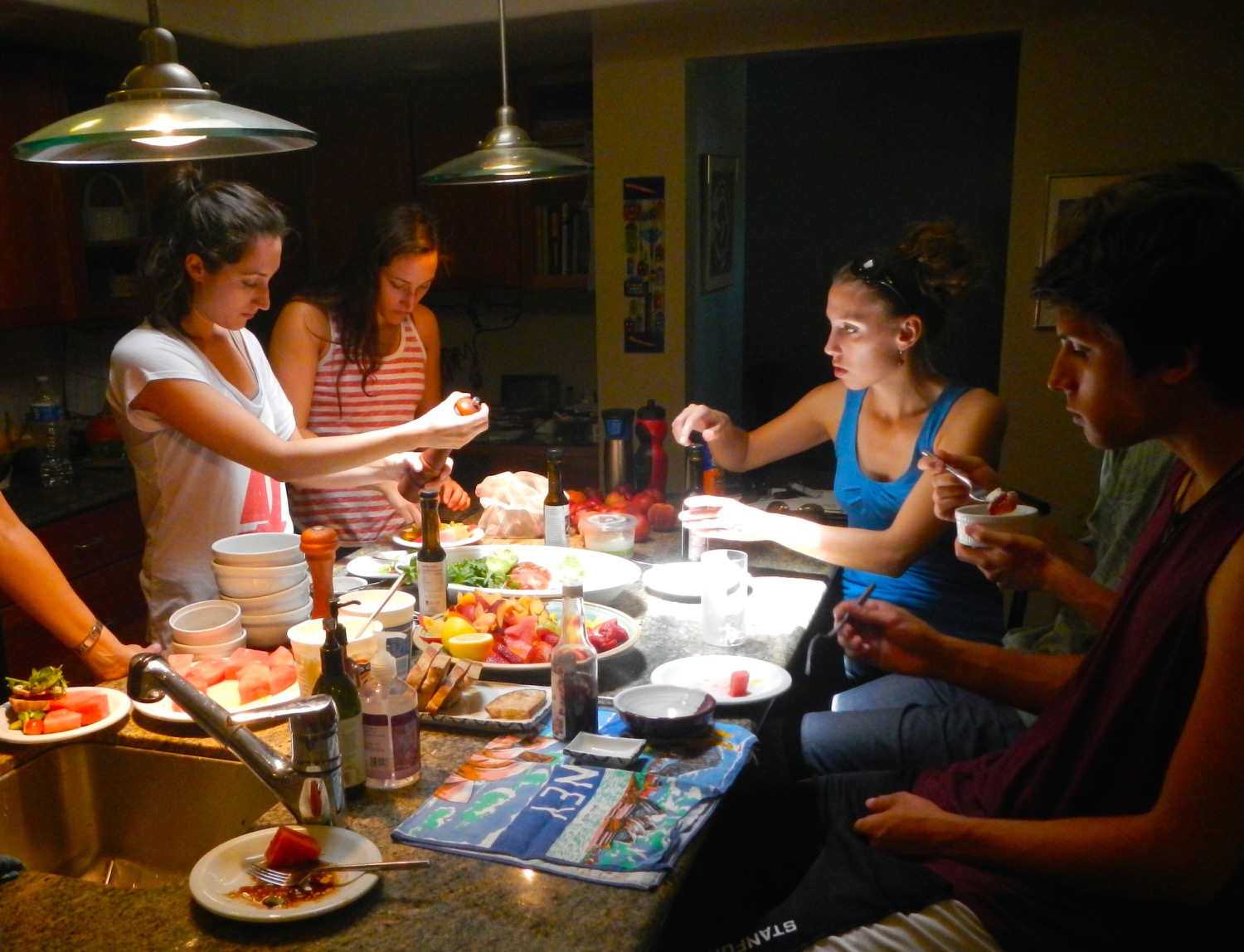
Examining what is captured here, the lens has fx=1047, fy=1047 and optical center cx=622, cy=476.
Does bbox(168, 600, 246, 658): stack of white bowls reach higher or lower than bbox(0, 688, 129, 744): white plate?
higher

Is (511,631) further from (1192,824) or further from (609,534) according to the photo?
(1192,824)

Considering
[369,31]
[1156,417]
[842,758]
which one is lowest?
[842,758]

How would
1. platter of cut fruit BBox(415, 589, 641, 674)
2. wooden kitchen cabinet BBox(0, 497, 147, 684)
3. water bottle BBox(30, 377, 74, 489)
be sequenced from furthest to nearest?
water bottle BBox(30, 377, 74, 489) → wooden kitchen cabinet BBox(0, 497, 147, 684) → platter of cut fruit BBox(415, 589, 641, 674)

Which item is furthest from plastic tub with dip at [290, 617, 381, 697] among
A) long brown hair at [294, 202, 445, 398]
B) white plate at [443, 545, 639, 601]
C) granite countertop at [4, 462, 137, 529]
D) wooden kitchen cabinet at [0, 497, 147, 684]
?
granite countertop at [4, 462, 137, 529]

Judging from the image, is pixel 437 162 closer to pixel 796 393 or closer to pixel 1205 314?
pixel 796 393

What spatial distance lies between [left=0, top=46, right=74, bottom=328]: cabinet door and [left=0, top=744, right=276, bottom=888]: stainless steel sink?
7.83ft

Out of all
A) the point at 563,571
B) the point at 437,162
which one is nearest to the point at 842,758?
the point at 563,571

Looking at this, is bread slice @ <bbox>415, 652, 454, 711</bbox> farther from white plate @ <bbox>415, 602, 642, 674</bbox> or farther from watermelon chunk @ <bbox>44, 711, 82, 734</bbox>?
watermelon chunk @ <bbox>44, 711, 82, 734</bbox>

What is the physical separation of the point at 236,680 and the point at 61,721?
26 centimetres

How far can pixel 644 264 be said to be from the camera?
4.03m

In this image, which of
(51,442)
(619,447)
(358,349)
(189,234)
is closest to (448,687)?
(189,234)

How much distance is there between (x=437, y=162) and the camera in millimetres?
4648

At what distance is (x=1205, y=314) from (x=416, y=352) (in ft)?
7.85

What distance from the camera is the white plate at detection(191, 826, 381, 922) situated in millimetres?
1144
